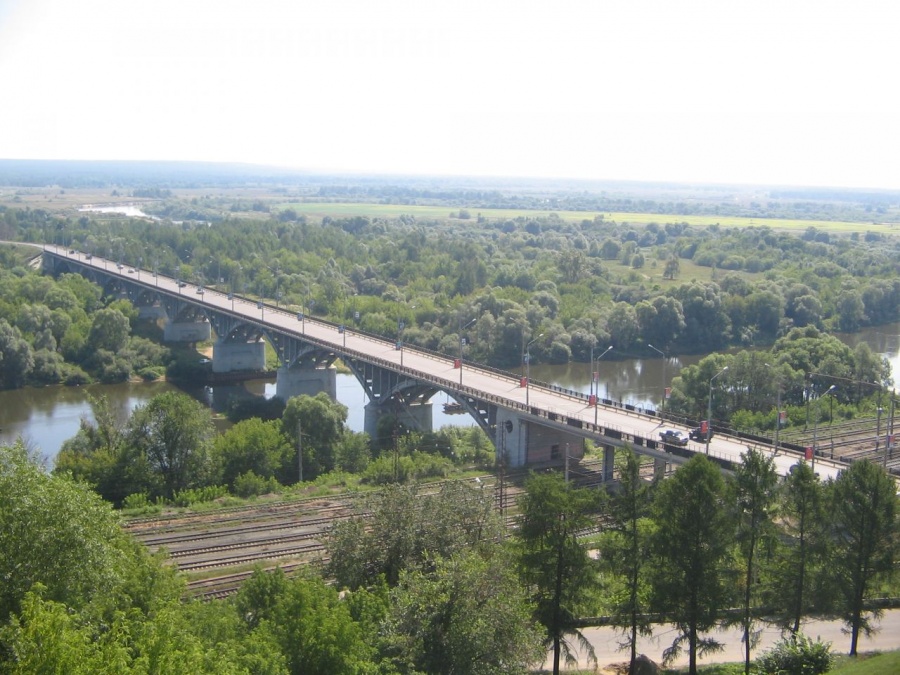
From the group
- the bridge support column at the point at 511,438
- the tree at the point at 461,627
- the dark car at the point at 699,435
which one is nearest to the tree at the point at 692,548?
the tree at the point at 461,627

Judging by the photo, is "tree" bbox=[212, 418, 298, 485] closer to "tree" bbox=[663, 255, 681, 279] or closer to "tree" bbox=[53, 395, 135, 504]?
"tree" bbox=[53, 395, 135, 504]

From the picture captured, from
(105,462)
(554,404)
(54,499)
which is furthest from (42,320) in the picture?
(54,499)

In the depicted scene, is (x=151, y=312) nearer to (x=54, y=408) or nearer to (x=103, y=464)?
(x=54, y=408)

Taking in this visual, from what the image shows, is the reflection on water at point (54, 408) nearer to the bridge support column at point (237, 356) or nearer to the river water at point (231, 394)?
the river water at point (231, 394)

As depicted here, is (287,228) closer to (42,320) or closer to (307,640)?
(42,320)

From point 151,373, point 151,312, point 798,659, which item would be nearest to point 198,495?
point 798,659

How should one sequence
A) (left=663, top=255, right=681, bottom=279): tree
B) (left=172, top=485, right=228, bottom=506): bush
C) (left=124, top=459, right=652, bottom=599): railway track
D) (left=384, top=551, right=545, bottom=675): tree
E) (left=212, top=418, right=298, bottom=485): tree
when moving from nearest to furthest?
(left=384, top=551, right=545, bottom=675): tree
(left=124, top=459, right=652, bottom=599): railway track
(left=172, top=485, right=228, bottom=506): bush
(left=212, top=418, right=298, bottom=485): tree
(left=663, top=255, right=681, bottom=279): tree

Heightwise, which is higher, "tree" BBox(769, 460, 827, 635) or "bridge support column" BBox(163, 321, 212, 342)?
"tree" BBox(769, 460, 827, 635)

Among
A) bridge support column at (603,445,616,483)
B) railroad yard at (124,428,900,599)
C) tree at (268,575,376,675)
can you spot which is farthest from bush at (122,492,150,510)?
tree at (268,575,376,675)
